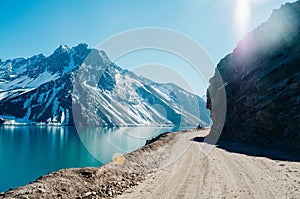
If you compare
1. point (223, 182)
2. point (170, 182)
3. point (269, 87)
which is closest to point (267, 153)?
point (269, 87)

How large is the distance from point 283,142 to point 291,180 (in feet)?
55.9

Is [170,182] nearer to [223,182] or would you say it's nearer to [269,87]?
[223,182]

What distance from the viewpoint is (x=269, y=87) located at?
127ft

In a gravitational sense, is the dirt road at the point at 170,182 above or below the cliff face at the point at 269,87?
below

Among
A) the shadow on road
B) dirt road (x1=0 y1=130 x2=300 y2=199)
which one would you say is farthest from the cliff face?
dirt road (x1=0 y1=130 x2=300 y2=199)

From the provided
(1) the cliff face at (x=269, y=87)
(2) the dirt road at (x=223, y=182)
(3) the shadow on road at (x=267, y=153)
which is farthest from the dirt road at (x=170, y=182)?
(1) the cliff face at (x=269, y=87)

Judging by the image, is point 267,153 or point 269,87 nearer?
point 267,153

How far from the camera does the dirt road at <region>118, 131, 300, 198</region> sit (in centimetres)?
1268

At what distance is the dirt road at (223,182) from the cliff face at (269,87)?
1162cm

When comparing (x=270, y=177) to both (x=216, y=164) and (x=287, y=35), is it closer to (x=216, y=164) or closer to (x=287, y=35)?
(x=216, y=164)

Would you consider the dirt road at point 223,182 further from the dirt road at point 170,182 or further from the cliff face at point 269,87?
the cliff face at point 269,87

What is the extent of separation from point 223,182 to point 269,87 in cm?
2844

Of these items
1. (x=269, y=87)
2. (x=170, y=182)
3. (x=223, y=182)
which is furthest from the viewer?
(x=269, y=87)

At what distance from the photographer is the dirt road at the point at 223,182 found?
12.7 m
